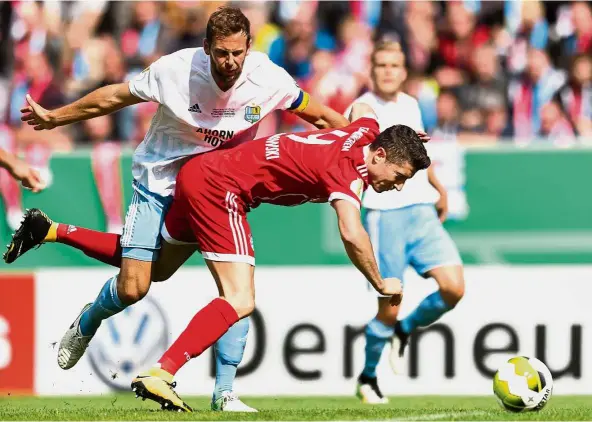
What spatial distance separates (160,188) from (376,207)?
2.21m

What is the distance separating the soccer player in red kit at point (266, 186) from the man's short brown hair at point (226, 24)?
72 centimetres

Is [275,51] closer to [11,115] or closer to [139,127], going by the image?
[139,127]

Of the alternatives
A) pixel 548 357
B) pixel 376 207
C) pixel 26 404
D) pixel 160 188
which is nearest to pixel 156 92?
pixel 160 188

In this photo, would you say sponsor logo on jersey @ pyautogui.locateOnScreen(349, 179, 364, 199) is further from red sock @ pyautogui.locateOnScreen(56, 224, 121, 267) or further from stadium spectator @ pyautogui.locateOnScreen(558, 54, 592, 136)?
stadium spectator @ pyautogui.locateOnScreen(558, 54, 592, 136)

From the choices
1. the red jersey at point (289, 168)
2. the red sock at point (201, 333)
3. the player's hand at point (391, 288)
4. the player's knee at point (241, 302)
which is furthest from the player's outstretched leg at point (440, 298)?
the red sock at point (201, 333)

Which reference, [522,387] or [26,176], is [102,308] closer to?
[26,176]

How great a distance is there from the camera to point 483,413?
28.1 ft

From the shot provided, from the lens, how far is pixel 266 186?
8.34m

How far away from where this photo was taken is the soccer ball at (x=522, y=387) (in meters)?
8.43

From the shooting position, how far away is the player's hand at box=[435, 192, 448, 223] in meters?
10.9

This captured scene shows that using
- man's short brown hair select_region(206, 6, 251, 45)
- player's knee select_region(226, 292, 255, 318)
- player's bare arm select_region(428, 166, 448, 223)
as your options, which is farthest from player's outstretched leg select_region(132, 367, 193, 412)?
player's bare arm select_region(428, 166, 448, 223)

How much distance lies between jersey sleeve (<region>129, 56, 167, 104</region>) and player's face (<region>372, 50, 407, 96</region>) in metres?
2.35

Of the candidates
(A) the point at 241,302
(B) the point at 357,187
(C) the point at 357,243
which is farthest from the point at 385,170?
(A) the point at 241,302

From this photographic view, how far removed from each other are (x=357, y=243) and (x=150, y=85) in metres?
1.78
